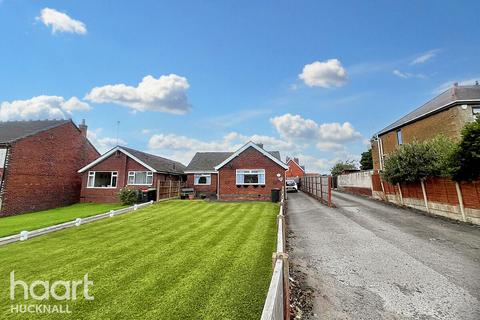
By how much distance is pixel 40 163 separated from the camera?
825 inches

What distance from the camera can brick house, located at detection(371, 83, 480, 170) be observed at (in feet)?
61.5

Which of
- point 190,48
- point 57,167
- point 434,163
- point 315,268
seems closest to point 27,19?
point 190,48

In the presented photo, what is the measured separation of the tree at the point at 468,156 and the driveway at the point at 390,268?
8.27 feet

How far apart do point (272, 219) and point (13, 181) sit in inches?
831

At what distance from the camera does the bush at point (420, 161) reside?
44.5 feet

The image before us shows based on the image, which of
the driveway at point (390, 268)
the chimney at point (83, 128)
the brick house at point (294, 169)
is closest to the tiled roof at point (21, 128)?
the chimney at point (83, 128)

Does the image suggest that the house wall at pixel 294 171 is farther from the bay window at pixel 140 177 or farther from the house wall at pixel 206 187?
the bay window at pixel 140 177

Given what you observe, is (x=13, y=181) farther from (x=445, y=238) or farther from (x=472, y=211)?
(x=472, y=211)

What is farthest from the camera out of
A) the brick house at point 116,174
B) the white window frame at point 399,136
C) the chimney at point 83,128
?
the chimney at point 83,128

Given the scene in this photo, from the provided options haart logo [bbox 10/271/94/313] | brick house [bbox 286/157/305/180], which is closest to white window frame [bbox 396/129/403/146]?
brick house [bbox 286/157/305/180]

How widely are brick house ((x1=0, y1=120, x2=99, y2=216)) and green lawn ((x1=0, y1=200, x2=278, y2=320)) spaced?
527 inches

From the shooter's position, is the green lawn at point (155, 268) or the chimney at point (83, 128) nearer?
the green lawn at point (155, 268)

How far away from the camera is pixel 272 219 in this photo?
12.5 m

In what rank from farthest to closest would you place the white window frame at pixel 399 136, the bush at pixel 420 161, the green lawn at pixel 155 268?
the white window frame at pixel 399 136 → the bush at pixel 420 161 → the green lawn at pixel 155 268
